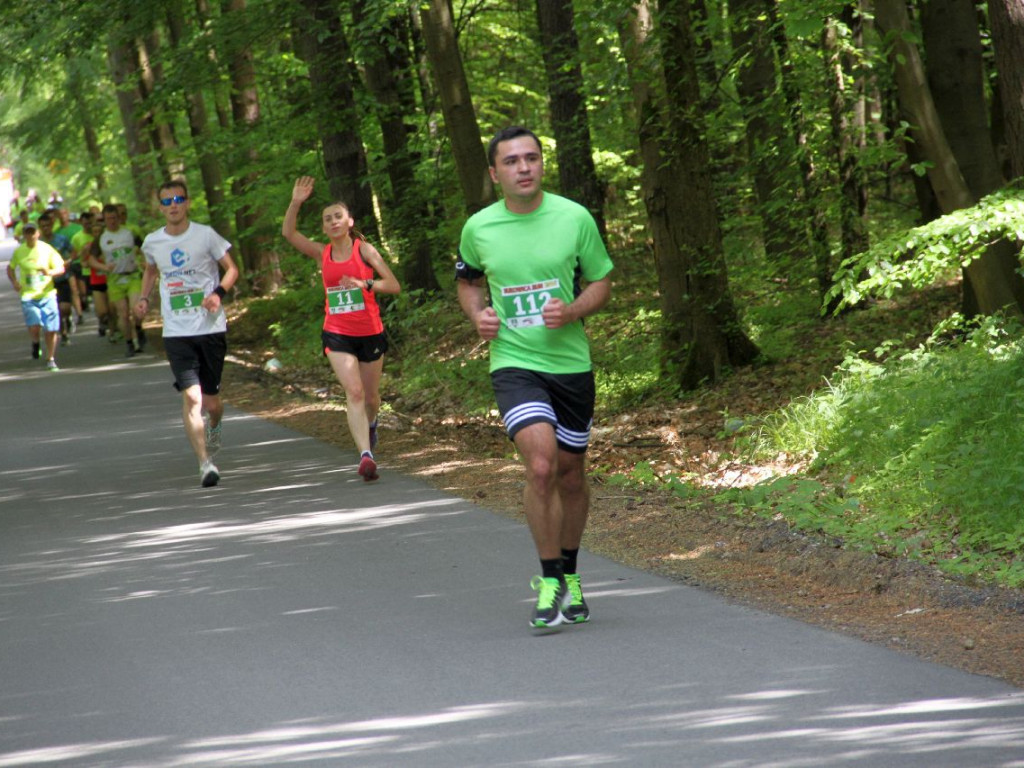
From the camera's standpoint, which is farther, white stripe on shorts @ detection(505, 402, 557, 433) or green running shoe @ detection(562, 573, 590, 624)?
green running shoe @ detection(562, 573, 590, 624)

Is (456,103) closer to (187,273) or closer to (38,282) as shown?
(187,273)

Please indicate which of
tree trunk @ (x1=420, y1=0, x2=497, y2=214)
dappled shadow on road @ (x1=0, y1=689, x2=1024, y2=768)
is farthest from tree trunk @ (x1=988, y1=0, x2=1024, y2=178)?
tree trunk @ (x1=420, y1=0, x2=497, y2=214)

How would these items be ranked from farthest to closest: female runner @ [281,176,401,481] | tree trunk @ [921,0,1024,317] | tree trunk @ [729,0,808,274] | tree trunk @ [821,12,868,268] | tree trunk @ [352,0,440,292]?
tree trunk @ [352,0,440,292] < tree trunk @ [821,12,868,268] < tree trunk @ [729,0,808,274] < tree trunk @ [921,0,1024,317] < female runner @ [281,176,401,481]

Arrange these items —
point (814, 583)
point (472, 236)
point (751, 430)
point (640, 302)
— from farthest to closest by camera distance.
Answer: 1. point (640, 302)
2. point (751, 430)
3. point (814, 583)
4. point (472, 236)

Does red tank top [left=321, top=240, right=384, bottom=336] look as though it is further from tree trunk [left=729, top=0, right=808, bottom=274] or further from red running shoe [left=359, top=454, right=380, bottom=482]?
tree trunk [left=729, top=0, right=808, bottom=274]

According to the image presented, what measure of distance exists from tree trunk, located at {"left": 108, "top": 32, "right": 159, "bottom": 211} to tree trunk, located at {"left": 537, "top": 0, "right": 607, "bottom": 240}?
9574mm

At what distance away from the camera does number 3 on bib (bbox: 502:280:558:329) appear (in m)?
6.12

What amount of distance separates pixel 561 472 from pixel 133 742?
88.9 inches

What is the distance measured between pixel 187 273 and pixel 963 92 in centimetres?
705

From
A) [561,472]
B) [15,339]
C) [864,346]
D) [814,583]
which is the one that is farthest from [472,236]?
[15,339]

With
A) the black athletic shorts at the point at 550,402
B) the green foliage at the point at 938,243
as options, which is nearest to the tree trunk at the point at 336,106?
the green foliage at the point at 938,243

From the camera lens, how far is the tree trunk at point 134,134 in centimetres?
2639

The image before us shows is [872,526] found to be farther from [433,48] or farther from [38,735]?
[433,48]

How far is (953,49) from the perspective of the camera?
40.5ft
